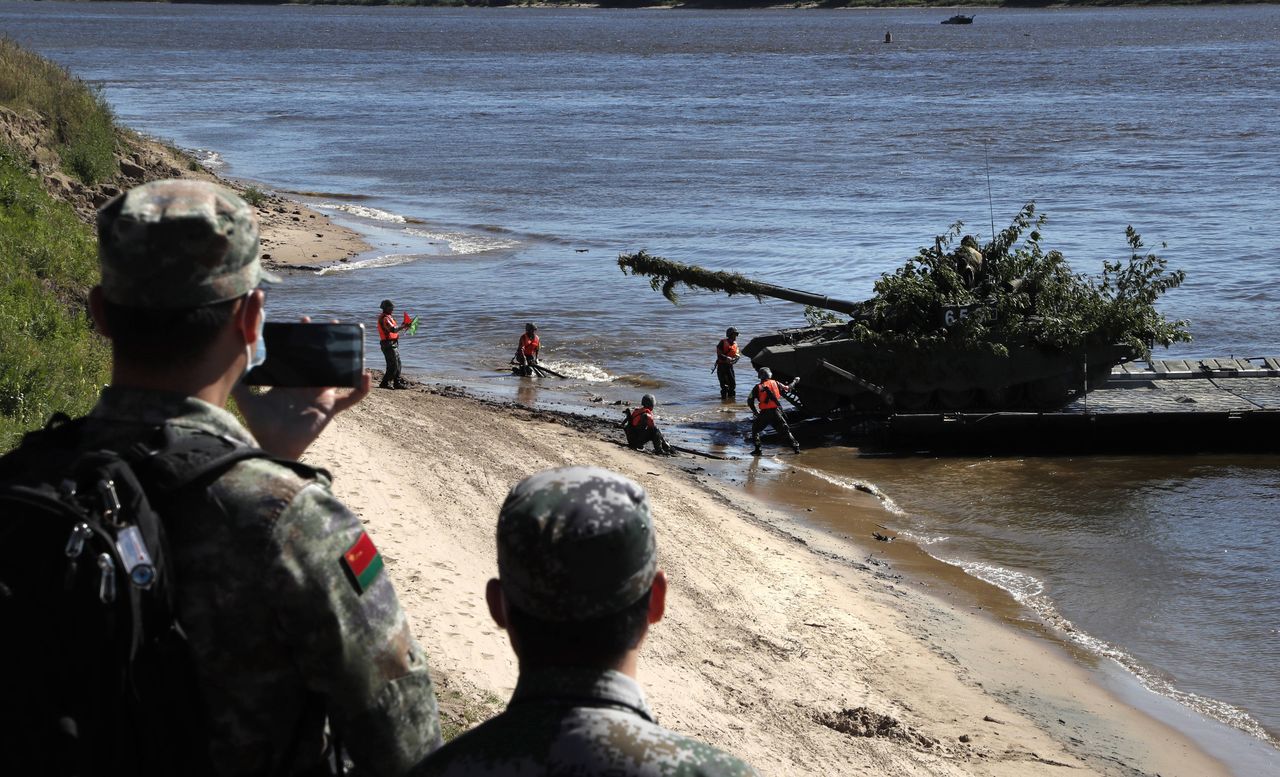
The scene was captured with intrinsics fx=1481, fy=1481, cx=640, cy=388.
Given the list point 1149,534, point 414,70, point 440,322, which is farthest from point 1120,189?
point 414,70

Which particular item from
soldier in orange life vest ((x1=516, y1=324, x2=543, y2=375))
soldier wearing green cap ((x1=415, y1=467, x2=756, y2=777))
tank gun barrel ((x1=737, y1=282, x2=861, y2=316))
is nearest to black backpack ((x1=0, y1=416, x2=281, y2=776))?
soldier wearing green cap ((x1=415, y1=467, x2=756, y2=777))

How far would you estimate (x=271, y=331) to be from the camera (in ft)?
10.2

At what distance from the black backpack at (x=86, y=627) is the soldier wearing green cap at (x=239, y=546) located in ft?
0.24

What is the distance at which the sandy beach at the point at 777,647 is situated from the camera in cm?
887

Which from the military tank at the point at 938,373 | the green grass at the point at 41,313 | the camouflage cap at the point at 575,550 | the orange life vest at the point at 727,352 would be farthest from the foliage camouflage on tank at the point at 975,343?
the camouflage cap at the point at 575,550

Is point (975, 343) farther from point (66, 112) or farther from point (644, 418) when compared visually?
point (66, 112)

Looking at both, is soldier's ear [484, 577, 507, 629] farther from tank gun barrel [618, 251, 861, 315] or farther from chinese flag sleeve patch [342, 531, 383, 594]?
tank gun barrel [618, 251, 861, 315]

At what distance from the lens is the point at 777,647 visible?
11078mm

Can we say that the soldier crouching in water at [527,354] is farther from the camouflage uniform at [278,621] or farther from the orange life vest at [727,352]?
the camouflage uniform at [278,621]

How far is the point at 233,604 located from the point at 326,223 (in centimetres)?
3646

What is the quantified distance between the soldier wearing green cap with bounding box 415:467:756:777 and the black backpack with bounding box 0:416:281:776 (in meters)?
0.48

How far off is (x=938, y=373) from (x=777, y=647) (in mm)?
10180

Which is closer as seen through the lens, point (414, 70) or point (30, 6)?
point (414, 70)

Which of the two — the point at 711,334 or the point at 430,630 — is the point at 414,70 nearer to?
the point at 711,334
